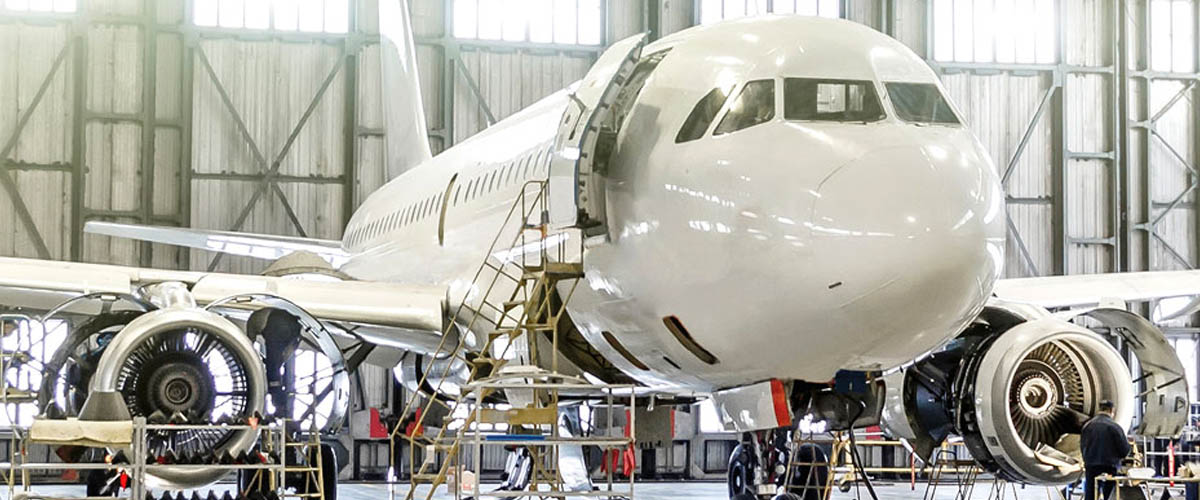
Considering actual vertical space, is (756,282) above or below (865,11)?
below

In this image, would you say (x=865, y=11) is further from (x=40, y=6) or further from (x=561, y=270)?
(x=561, y=270)

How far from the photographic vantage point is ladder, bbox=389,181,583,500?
10125 millimetres

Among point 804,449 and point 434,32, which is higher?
point 434,32

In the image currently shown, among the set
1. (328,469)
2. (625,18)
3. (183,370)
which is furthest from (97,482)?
(625,18)

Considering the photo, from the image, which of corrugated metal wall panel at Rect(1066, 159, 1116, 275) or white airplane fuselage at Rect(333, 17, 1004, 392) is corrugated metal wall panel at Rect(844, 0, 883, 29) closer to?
corrugated metal wall panel at Rect(1066, 159, 1116, 275)

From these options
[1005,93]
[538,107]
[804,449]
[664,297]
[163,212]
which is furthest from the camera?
[1005,93]

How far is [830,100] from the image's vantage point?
9047 millimetres

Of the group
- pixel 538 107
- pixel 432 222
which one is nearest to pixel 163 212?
pixel 432 222

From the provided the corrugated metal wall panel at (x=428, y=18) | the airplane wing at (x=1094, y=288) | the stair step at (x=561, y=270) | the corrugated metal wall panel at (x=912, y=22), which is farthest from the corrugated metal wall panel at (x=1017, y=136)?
the stair step at (x=561, y=270)

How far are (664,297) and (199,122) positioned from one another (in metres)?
17.8

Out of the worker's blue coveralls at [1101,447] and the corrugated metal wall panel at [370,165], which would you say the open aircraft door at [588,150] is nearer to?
the worker's blue coveralls at [1101,447]

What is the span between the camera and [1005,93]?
1096 inches

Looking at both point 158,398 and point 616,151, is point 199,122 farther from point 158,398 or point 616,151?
point 616,151

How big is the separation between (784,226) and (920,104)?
1.30 metres
